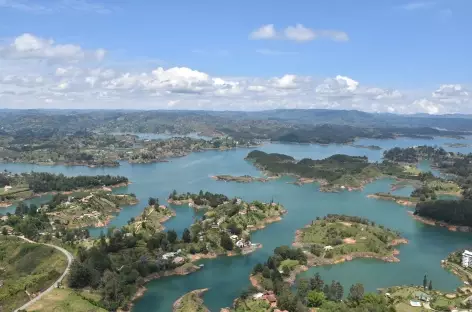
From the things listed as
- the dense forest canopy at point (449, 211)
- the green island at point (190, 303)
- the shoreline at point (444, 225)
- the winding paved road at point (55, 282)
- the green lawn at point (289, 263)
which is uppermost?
the dense forest canopy at point (449, 211)

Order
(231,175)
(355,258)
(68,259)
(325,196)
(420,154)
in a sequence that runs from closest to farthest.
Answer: (68,259), (355,258), (325,196), (231,175), (420,154)

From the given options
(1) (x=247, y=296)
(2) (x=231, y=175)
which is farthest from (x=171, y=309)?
(2) (x=231, y=175)

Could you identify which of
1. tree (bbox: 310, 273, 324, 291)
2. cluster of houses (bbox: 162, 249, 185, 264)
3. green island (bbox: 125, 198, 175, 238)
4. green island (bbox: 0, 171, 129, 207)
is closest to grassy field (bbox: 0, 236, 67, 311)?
cluster of houses (bbox: 162, 249, 185, 264)

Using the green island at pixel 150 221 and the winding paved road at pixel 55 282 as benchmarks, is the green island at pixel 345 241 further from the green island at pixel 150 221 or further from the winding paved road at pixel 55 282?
the winding paved road at pixel 55 282

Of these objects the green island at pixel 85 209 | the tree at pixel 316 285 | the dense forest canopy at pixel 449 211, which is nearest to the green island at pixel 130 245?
the green island at pixel 85 209

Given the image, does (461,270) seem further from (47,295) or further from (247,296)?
(47,295)

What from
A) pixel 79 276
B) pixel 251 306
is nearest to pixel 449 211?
pixel 251 306

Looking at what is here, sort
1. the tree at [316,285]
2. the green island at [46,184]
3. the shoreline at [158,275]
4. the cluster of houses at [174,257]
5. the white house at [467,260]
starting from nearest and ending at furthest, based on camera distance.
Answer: the tree at [316,285] → the shoreline at [158,275] → the cluster of houses at [174,257] → the white house at [467,260] → the green island at [46,184]

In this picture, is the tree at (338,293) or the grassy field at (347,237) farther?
the grassy field at (347,237)
